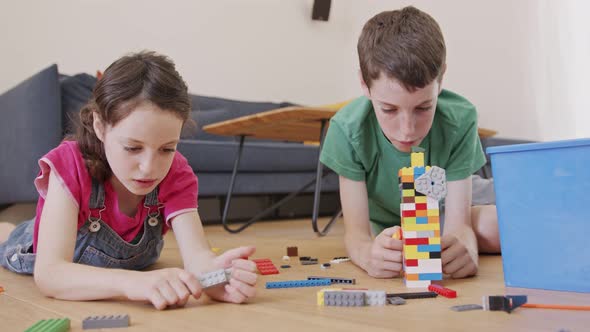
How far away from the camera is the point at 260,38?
4.27 m

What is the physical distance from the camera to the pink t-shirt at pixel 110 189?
3.64 feet

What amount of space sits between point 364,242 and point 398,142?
0.26 meters

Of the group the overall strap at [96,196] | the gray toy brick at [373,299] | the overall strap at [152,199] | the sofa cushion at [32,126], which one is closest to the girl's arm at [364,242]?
the gray toy brick at [373,299]

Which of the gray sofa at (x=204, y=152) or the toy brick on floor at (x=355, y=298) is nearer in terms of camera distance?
the toy brick on floor at (x=355, y=298)

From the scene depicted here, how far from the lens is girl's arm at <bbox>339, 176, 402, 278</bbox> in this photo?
3.67ft

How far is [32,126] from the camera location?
8.28ft

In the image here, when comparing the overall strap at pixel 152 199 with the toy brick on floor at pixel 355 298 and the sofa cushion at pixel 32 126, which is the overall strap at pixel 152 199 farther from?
the sofa cushion at pixel 32 126

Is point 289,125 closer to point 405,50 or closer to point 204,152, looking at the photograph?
point 204,152

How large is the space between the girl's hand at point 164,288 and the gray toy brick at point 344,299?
0.21 metres

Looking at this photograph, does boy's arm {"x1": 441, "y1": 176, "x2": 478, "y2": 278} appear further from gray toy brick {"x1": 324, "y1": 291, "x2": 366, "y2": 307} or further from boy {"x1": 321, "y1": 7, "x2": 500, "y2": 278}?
gray toy brick {"x1": 324, "y1": 291, "x2": 366, "y2": 307}

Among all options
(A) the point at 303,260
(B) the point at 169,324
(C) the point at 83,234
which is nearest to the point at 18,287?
(C) the point at 83,234

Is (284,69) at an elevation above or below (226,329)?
above

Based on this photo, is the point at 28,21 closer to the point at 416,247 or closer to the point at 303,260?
the point at 303,260

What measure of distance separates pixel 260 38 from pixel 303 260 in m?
3.03
